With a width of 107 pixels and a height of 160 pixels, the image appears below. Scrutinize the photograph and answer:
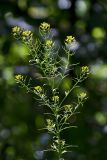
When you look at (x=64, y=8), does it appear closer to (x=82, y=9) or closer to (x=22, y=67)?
(x=82, y=9)

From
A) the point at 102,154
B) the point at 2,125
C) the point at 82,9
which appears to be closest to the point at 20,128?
the point at 2,125

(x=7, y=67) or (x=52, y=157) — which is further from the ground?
(x=7, y=67)

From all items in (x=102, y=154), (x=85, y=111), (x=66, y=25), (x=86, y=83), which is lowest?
(x=102, y=154)

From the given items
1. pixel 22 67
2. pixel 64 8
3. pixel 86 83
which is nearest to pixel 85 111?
pixel 86 83

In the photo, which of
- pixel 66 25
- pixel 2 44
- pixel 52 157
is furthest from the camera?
pixel 66 25

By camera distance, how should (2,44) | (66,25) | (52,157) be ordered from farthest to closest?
(66,25)
(2,44)
(52,157)

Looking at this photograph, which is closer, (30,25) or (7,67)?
(30,25)
